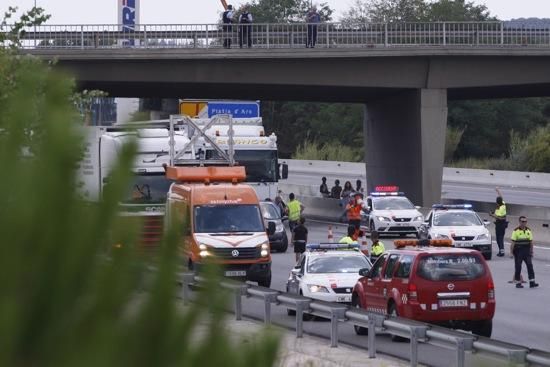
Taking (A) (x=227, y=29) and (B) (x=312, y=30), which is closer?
(B) (x=312, y=30)

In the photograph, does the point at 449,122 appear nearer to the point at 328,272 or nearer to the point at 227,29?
the point at 227,29

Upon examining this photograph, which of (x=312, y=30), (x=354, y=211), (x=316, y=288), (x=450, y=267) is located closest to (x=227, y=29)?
(x=312, y=30)

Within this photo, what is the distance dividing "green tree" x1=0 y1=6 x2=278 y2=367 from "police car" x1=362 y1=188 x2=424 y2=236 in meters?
41.8

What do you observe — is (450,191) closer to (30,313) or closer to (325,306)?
(325,306)

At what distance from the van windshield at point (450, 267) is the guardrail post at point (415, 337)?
407 cm

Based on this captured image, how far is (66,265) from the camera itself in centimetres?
179

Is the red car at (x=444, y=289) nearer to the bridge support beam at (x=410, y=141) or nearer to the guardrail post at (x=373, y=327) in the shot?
the guardrail post at (x=373, y=327)

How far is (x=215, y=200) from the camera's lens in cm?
2833

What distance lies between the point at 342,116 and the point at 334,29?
71.2m

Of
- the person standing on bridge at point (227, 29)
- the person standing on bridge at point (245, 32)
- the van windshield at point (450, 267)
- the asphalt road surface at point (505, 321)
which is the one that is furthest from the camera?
the person standing on bridge at point (227, 29)

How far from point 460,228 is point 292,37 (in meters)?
12.6

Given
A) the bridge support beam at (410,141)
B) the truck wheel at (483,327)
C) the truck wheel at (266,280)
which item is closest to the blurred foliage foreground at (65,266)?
the truck wheel at (483,327)

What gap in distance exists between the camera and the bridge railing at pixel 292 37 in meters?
44.0

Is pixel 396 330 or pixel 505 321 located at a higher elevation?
pixel 396 330
